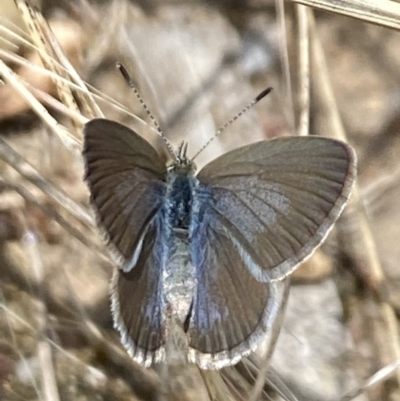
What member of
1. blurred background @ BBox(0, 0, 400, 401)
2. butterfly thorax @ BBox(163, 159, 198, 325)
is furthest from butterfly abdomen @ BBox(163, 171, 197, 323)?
blurred background @ BBox(0, 0, 400, 401)

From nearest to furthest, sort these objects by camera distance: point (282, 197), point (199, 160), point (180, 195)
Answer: point (282, 197)
point (180, 195)
point (199, 160)

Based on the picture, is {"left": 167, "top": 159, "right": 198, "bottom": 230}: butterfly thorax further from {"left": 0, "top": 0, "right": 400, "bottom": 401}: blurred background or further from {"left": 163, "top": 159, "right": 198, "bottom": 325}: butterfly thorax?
{"left": 0, "top": 0, "right": 400, "bottom": 401}: blurred background

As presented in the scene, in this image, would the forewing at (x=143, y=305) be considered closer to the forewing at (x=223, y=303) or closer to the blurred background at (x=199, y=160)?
the forewing at (x=223, y=303)

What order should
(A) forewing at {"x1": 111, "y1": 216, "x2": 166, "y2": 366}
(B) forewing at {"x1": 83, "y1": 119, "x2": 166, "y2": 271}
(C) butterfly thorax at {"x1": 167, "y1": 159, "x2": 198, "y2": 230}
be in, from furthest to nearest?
(C) butterfly thorax at {"x1": 167, "y1": 159, "x2": 198, "y2": 230} < (A) forewing at {"x1": 111, "y1": 216, "x2": 166, "y2": 366} < (B) forewing at {"x1": 83, "y1": 119, "x2": 166, "y2": 271}

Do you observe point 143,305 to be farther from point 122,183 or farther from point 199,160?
point 199,160

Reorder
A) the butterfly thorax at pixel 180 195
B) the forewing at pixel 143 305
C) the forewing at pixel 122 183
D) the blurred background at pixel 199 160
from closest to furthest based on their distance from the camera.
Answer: the forewing at pixel 122 183, the forewing at pixel 143 305, the butterfly thorax at pixel 180 195, the blurred background at pixel 199 160

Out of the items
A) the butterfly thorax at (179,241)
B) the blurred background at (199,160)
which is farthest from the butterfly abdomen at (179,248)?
the blurred background at (199,160)

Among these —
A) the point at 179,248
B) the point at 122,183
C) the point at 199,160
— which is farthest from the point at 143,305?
the point at 199,160
